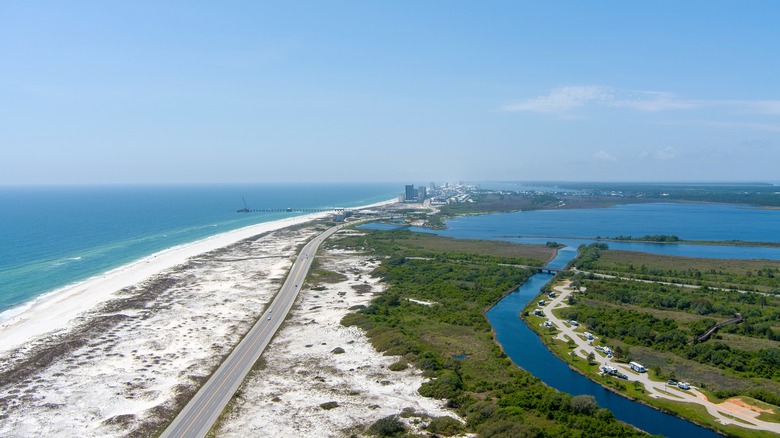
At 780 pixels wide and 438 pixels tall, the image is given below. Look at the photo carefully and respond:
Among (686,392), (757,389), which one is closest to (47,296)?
(686,392)

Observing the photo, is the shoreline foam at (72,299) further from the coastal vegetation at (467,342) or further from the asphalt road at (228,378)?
the coastal vegetation at (467,342)

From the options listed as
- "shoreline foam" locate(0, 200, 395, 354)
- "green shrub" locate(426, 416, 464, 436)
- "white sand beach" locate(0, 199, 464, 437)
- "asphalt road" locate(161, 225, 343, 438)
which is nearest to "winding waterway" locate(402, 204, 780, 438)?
"green shrub" locate(426, 416, 464, 436)

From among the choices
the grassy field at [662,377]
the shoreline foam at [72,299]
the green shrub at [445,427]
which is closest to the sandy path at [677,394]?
the grassy field at [662,377]

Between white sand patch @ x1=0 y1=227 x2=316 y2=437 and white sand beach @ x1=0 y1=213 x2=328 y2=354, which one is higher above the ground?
white sand beach @ x1=0 y1=213 x2=328 y2=354

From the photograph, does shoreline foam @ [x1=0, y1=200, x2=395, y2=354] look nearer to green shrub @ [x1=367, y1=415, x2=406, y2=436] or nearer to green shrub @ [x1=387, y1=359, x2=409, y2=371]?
green shrub @ [x1=387, y1=359, x2=409, y2=371]

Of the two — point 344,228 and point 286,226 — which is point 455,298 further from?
point 286,226

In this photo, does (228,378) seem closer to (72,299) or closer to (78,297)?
(72,299)
